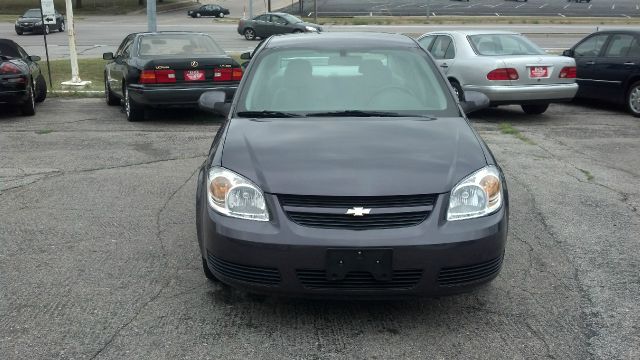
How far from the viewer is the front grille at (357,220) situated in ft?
11.8

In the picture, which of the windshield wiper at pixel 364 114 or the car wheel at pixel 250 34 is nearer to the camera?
the windshield wiper at pixel 364 114

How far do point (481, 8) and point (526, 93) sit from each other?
56078 mm

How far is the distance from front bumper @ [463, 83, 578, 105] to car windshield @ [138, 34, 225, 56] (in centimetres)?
460

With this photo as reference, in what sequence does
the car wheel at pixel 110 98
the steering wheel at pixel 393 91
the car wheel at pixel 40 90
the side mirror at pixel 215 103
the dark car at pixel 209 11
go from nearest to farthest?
the steering wheel at pixel 393 91, the side mirror at pixel 215 103, the car wheel at pixel 40 90, the car wheel at pixel 110 98, the dark car at pixel 209 11

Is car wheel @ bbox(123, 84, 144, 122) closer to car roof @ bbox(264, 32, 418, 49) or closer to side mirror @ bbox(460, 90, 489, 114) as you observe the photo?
car roof @ bbox(264, 32, 418, 49)

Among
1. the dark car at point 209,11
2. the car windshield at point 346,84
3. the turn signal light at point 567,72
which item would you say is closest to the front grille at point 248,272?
the car windshield at point 346,84

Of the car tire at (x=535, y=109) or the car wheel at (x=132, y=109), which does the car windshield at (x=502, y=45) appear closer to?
the car tire at (x=535, y=109)

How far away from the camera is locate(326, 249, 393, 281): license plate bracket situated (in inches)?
139

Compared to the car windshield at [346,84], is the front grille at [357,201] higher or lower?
lower

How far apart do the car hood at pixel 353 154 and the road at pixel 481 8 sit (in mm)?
51053

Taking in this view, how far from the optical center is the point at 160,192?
6973 mm

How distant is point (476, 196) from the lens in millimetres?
3820

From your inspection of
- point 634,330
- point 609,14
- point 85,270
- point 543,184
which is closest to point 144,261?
point 85,270

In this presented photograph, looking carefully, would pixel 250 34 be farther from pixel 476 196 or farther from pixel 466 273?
pixel 466 273
